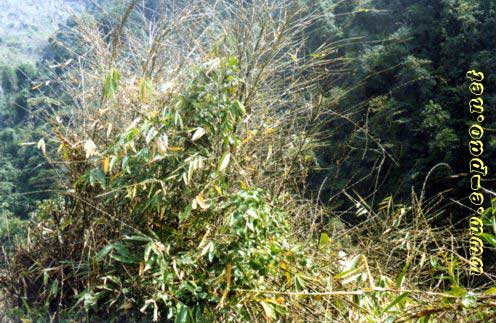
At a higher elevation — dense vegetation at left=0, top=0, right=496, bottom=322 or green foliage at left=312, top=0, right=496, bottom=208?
dense vegetation at left=0, top=0, right=496, bottom=322

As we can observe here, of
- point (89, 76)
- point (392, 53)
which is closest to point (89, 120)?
point (89, 76)

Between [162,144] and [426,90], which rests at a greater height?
[162,144]

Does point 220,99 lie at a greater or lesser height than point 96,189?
greater

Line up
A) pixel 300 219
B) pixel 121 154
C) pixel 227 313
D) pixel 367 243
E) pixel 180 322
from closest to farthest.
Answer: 1. pixel 180 322
2. pixel 227 313
3. pixel 121 154
4. pixel 367 243
5. pixel 300 219

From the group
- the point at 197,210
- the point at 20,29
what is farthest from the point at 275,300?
the point at 20,29

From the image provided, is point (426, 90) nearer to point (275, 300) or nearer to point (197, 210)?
point (197, 210)

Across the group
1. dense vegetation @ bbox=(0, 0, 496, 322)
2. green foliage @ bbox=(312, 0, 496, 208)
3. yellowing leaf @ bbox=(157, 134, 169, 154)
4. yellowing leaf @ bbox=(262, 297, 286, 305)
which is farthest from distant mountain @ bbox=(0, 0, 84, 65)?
yellowing leaf @ bbox=(262, 297, 286, 305)

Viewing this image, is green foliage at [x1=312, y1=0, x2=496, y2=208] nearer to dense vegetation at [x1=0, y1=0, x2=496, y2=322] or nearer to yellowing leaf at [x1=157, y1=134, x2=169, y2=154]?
dense vegetation at [x1=0, y1=0, x2=496, y2=322]

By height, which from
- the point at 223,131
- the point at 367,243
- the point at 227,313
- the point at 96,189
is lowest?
the point at 367,243

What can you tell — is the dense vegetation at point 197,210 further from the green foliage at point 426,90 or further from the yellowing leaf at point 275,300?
the green foliage at point 426,90

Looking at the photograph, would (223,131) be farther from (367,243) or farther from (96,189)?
(367,243)

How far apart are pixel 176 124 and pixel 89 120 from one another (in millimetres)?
482

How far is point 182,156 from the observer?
169 cm

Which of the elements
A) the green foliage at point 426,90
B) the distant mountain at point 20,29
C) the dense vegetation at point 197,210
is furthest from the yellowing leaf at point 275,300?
the distant mountain at point 20,29
